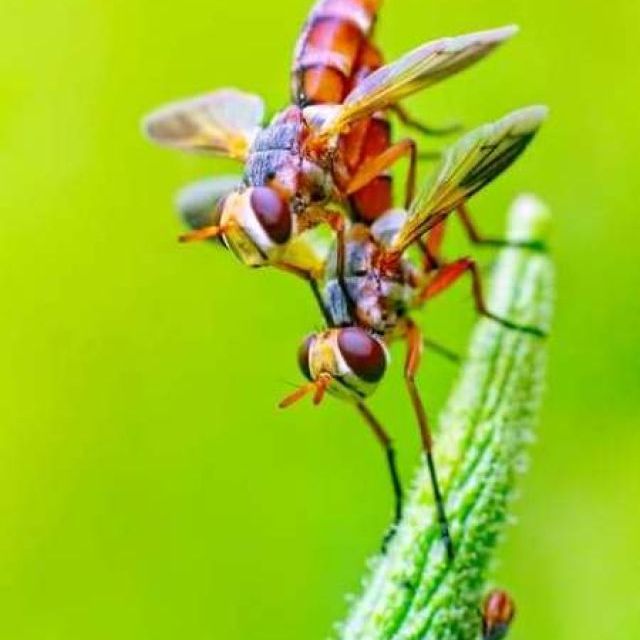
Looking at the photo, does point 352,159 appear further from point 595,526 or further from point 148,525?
point 148,525

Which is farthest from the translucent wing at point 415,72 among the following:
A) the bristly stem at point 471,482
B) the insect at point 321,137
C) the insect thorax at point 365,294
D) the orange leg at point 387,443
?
the orange leg at point 387,443

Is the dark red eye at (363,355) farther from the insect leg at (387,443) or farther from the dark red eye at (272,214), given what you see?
the insect leg at (387,443)

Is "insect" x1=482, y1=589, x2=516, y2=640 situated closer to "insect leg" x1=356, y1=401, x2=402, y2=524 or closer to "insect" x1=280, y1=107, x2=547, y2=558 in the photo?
"insect" x1=280, y1=107, x2=547, y2=558

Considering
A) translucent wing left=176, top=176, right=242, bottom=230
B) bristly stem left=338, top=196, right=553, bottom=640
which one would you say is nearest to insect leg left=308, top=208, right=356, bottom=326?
bristly stem left=338, top=196, right=553, bottom=640

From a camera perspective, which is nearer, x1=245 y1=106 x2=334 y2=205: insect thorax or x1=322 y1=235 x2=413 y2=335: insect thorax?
x1=245 y1=106 x2=334 y2=205: insect thorax

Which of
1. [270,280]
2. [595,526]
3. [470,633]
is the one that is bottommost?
[470,633]

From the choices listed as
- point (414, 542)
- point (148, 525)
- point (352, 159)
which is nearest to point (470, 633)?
point (414, 542)

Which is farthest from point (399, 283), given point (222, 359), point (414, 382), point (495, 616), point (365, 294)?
point (222, 359)
